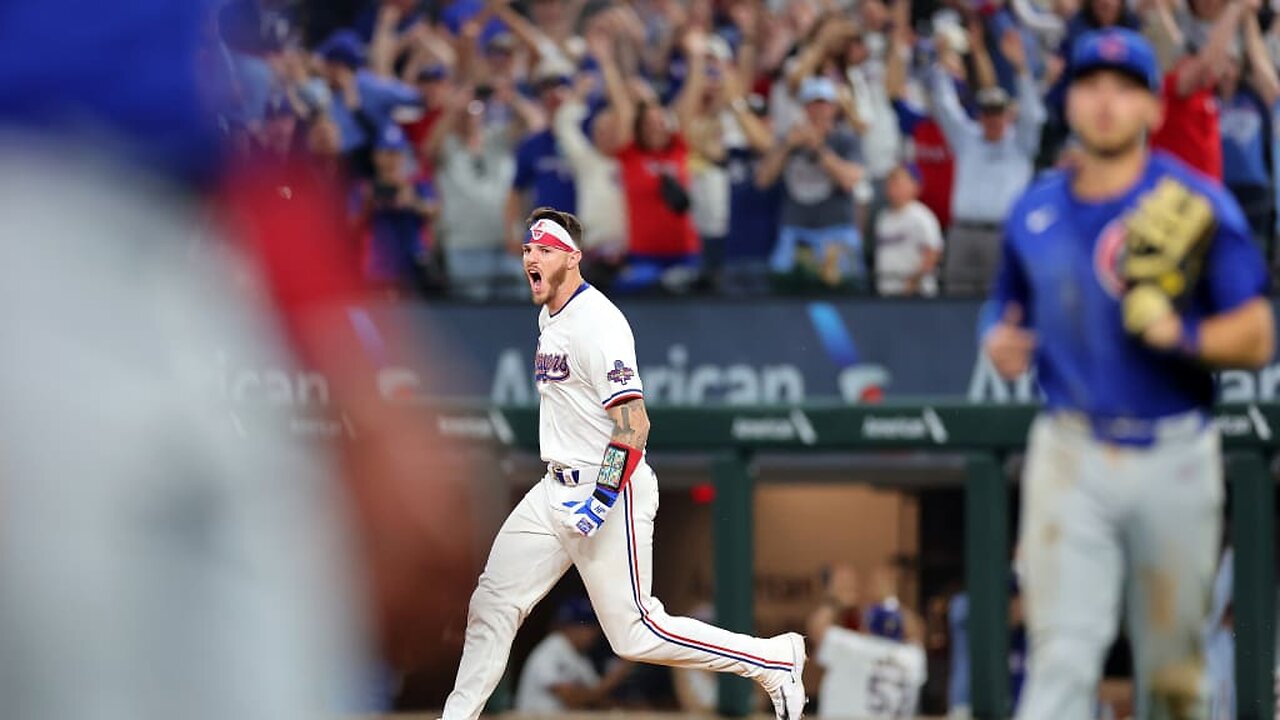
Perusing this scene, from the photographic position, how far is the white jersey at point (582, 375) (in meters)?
7.06

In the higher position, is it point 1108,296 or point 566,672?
point 1108,296

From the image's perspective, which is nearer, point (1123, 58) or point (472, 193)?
point (1123, 58)

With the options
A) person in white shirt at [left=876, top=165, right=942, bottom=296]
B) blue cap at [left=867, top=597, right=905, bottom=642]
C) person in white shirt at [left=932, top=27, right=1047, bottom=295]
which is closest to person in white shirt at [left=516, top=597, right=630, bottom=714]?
blue cap at [left=867, top=597, right=905, bottom=642]

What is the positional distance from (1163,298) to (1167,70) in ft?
24.9

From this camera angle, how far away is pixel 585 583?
23.6 ft

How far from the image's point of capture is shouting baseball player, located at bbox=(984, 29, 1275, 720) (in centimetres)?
493

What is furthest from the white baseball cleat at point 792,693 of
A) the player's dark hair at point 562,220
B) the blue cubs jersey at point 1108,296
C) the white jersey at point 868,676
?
the white jersey at point 868,676

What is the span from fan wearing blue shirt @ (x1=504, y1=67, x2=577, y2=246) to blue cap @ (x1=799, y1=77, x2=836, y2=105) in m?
1.43

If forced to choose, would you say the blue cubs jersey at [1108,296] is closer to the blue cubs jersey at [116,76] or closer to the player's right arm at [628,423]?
the player's right arm at [628,423]

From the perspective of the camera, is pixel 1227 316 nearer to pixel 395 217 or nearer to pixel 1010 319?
pixel 1010 319

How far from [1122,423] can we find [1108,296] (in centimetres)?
31

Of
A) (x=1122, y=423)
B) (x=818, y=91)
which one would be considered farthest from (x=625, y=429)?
(x=818, y=91)

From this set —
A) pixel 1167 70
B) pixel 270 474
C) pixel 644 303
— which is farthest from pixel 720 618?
pixel 1167 70

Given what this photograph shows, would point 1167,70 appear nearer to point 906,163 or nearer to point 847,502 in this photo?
point 906,163
